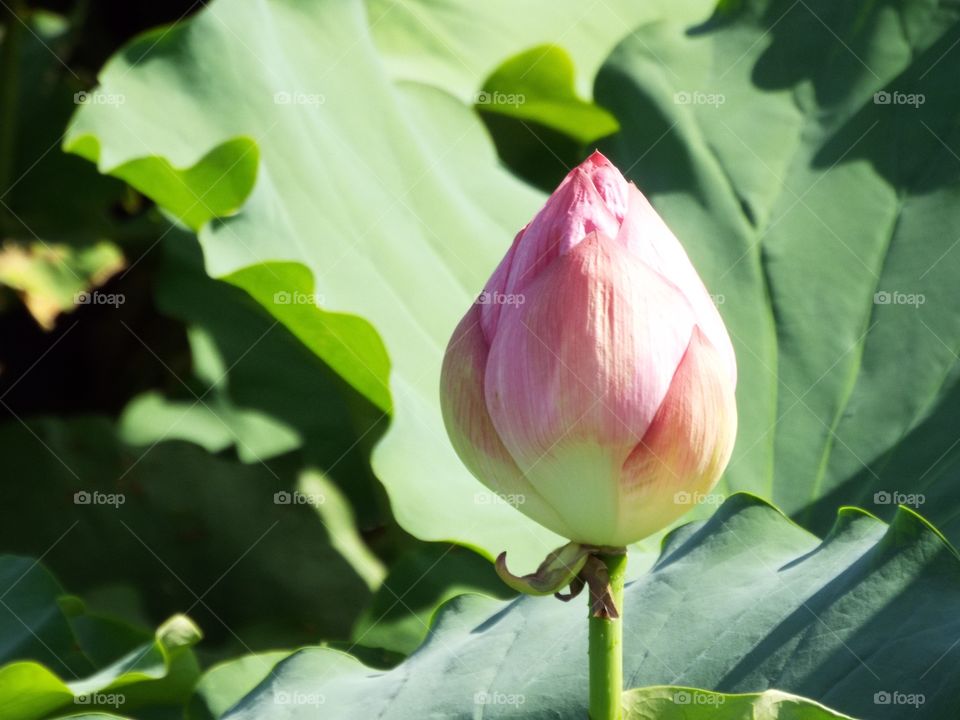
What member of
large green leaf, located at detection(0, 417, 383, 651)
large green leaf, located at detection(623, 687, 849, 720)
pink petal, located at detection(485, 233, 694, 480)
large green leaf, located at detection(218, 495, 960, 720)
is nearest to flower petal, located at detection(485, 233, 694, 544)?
pink petal, located at detection(485, 233, 694, 480)

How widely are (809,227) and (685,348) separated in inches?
31.4

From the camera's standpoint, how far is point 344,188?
4.71 feet

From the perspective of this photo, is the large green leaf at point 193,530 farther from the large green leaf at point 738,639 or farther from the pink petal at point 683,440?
the pink petal at point 683,440

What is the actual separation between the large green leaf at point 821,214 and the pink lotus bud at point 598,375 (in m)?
0.59

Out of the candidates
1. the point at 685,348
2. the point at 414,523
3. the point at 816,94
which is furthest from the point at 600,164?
the point at 816,94

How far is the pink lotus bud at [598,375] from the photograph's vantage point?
2.01 ft

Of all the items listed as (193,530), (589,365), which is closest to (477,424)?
(589,365)

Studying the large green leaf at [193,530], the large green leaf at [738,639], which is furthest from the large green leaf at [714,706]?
the large green leaf at [193,530]

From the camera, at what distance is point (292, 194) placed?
4.54 feet

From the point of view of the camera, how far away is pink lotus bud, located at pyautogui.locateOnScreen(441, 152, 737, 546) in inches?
24.1

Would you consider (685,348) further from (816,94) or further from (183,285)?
(183,285)

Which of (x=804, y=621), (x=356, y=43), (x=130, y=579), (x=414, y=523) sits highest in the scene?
(x=356, y=43)

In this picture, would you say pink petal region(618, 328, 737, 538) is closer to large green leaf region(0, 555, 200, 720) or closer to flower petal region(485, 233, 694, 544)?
flower petal region(485, 233, 694, 544)

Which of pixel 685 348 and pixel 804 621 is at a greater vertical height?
pixel 685 348
